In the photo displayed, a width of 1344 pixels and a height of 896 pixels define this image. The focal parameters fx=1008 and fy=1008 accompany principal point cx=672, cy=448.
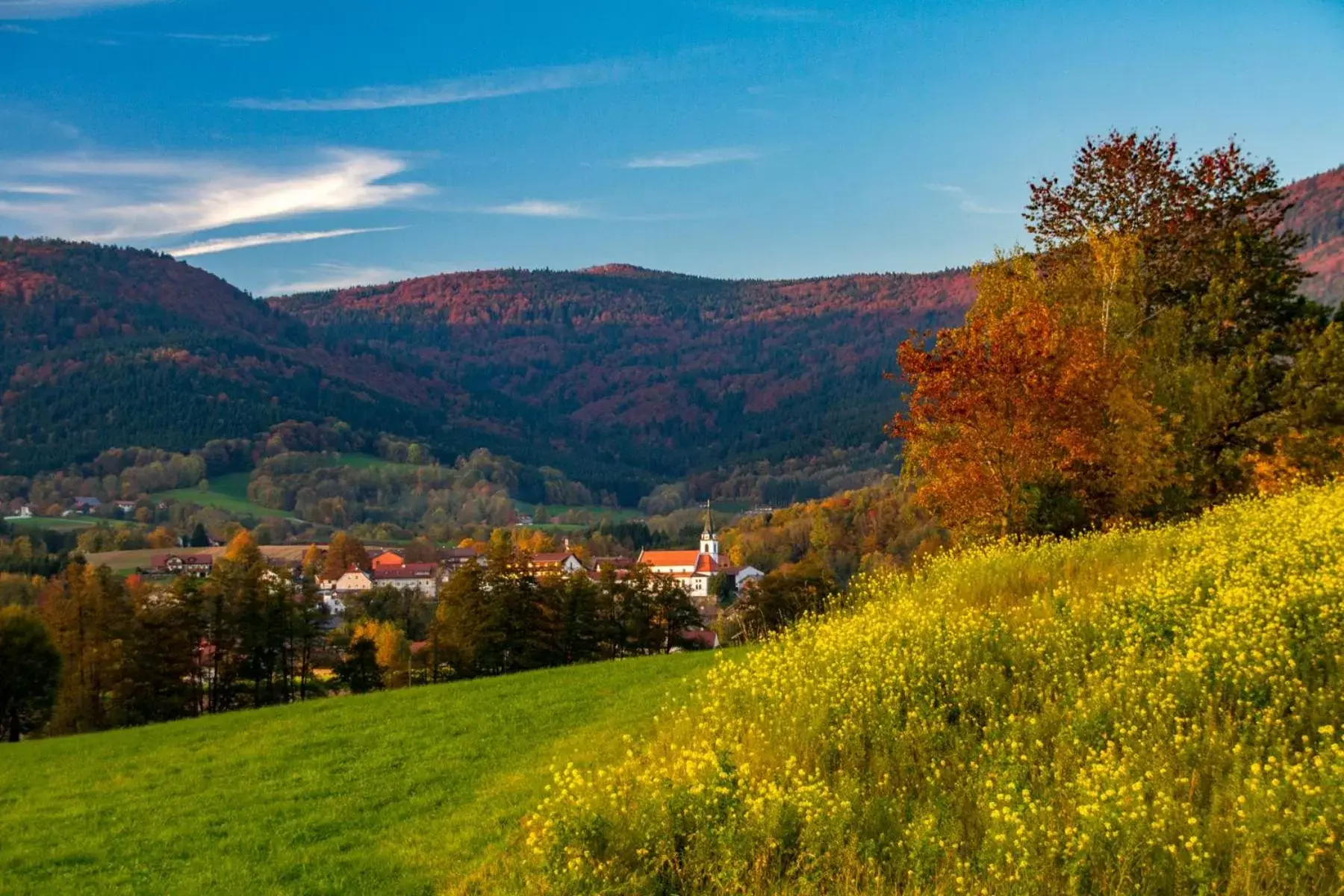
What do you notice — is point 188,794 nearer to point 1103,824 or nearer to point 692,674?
point 692,674

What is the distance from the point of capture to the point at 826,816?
640 centimetres

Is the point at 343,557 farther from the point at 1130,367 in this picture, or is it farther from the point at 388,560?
the point at 1130,367

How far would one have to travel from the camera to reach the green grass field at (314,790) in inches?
340

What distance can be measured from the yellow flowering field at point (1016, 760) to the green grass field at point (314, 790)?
125cm

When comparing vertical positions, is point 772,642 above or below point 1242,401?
below

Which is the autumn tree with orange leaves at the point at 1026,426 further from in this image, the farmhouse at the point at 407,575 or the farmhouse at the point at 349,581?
A: the farmhouse at the point at 349,581

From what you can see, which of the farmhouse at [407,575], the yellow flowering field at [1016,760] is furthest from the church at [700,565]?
the yellow flowering field at [1016,760]

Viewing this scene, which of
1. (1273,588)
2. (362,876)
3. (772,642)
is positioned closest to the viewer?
(362,876)

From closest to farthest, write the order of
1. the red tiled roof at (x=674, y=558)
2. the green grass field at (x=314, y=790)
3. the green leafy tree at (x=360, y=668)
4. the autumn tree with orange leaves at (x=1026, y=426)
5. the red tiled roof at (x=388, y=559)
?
the green grass field at (x=314, y=790) < the autumn tree with orange leaves at (x=1026, y=426) < the green leafy tree at (x=360, y=668) < the red tiled roof at (x=674, y=558) < the red tiled roof at (x=388, y=559)

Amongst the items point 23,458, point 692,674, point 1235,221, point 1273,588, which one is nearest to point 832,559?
point 1235,221

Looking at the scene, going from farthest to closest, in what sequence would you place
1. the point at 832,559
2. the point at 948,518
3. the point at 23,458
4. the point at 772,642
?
the point at 23,458 → the point at 832,559 → the point at 948,518 → the point at 772,642

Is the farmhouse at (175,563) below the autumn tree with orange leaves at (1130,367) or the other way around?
below

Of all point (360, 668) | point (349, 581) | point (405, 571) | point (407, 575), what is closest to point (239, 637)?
point (360, 668)

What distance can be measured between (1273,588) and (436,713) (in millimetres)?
11876
